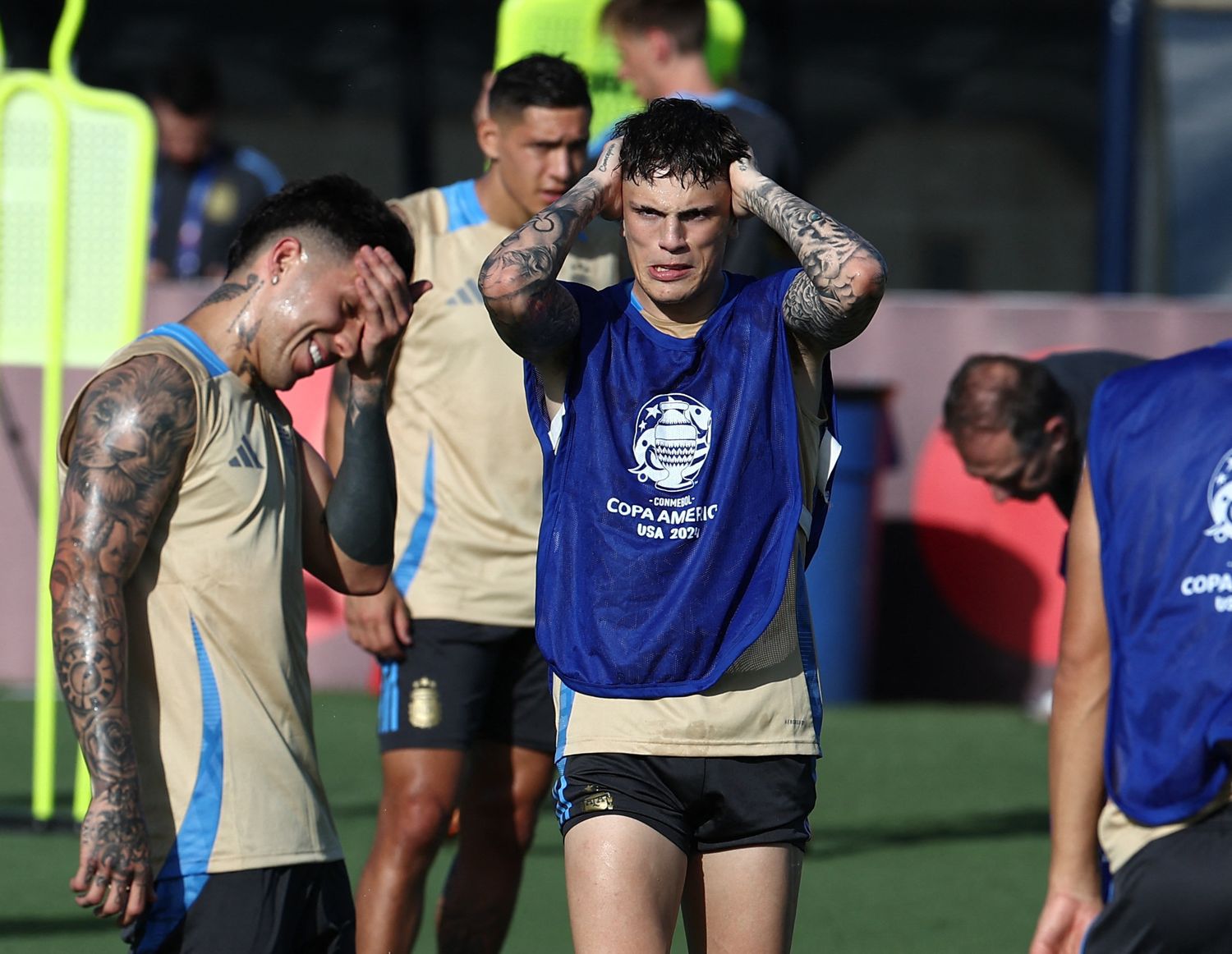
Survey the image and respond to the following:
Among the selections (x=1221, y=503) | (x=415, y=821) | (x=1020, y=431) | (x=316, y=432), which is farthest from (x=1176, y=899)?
(x=316, y=432)

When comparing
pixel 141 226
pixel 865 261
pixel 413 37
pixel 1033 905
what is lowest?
pixel 1033 905

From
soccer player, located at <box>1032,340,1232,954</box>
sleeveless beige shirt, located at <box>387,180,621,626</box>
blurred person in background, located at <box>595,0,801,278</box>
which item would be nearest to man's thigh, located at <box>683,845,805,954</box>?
soccer player, located at <box>1032,340,1232,954</box>

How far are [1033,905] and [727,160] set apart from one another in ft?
10.8

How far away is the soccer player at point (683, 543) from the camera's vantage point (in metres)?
3.54

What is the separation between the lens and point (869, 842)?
275 inches

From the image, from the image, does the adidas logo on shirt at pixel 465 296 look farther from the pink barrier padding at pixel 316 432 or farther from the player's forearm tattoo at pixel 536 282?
the pink barrier padding at pixel 316 432

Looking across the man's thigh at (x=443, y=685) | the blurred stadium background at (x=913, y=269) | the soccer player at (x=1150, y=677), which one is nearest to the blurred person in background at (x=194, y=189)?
the blurred stadium background at (x=913, y=269)

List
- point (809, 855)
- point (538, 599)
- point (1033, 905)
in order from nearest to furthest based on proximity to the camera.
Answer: point (538, 599) → point (1033, 905) → point (809, 855)

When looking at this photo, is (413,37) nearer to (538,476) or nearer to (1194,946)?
(538,476)

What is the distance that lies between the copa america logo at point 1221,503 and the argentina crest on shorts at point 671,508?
941 millimetres

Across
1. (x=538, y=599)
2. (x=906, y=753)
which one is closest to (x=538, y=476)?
(x=538, y=599)

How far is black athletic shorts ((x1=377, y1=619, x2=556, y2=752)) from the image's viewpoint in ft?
16.0

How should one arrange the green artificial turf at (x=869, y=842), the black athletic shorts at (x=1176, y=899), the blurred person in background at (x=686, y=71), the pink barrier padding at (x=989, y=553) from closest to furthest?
1. the black athletic shorts at (x=1176, y=899)
2. the green artificial turf at (x=869, y=842)
3. the blurred person in background at (x=686, y=71)
4. the pink barrier padding at (x=989, y=553)

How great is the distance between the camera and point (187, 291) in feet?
31.9
